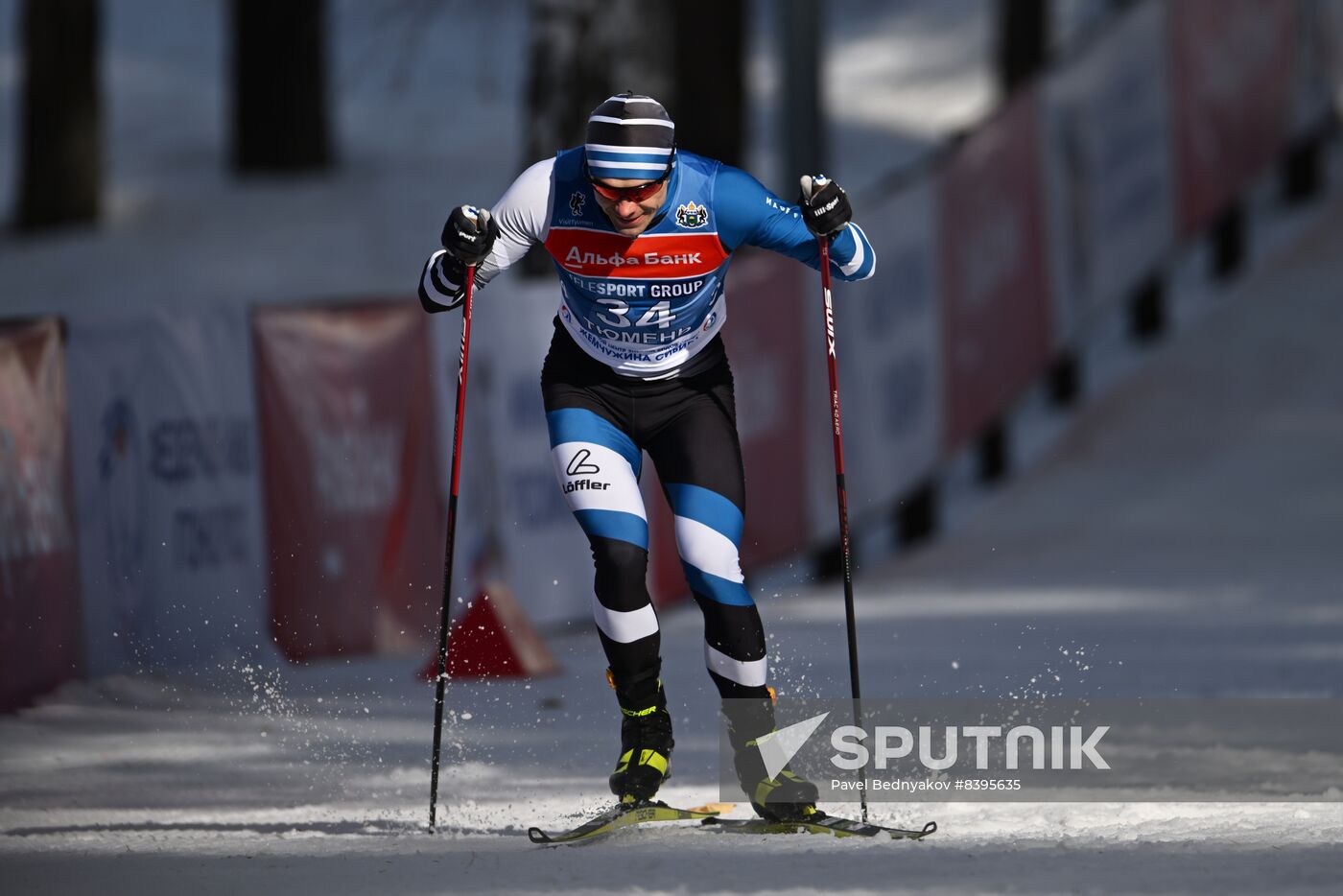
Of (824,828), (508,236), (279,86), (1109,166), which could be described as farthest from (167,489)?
(279,86)

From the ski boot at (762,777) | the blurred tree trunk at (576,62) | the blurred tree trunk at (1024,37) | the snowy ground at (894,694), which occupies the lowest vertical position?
the snowy ground at (894,694)

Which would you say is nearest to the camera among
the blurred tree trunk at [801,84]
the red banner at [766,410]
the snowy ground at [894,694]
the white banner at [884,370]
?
the snowy ground at [894,694]

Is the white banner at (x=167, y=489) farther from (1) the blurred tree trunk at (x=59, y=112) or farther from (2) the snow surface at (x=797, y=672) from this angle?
(1) the blurred tree trunk at (x=59, y=112)

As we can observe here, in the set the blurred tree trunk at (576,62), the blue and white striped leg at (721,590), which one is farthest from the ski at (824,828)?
the blurred tree trunk at (576,62)

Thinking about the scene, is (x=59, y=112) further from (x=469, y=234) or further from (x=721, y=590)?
(x=721, y=590)

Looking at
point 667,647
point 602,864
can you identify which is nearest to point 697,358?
point 602,864

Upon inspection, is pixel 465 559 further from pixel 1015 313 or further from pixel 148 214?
pixel 148 214

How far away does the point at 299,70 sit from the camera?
21703 millimetres

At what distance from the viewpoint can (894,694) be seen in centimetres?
823

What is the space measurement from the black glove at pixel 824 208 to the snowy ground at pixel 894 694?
5.46 ft

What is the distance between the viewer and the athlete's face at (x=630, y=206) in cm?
591

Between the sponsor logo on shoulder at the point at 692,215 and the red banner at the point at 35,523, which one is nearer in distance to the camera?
the sponsor logo on shoulder at the point at 692,215

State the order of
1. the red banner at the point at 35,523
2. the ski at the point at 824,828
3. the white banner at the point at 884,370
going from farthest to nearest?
the white banner at the point at 884,370
the red banner at the point at 35,523
the ski at the point at 824,828

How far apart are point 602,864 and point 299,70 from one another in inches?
681
